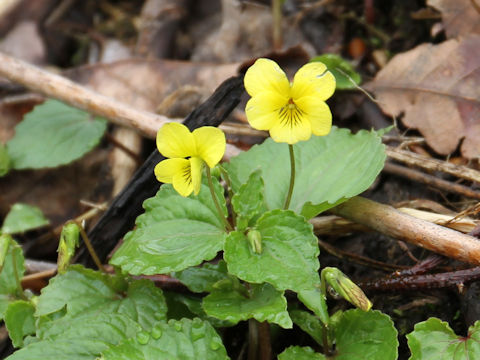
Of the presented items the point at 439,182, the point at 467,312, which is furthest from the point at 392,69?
the point at 467,312

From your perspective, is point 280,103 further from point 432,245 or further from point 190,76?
point 190,76

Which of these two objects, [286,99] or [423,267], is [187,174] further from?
[423,267]

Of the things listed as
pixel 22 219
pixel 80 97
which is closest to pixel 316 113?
pixel 80 97

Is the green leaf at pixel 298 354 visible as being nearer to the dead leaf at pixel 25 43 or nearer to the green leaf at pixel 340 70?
the green leaf at pixel 340 70

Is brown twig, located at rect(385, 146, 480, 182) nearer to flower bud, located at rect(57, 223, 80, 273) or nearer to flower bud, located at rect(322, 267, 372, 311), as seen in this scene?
flower bud, located at rect(322, 267, 372, 311)

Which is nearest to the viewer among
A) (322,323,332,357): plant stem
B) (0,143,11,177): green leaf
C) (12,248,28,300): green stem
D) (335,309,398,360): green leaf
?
(335,309,398,360): green leaf

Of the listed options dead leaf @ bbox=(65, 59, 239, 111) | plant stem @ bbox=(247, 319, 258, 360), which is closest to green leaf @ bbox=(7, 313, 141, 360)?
plant stem @ bbox=(247, 319, 258, 360)
